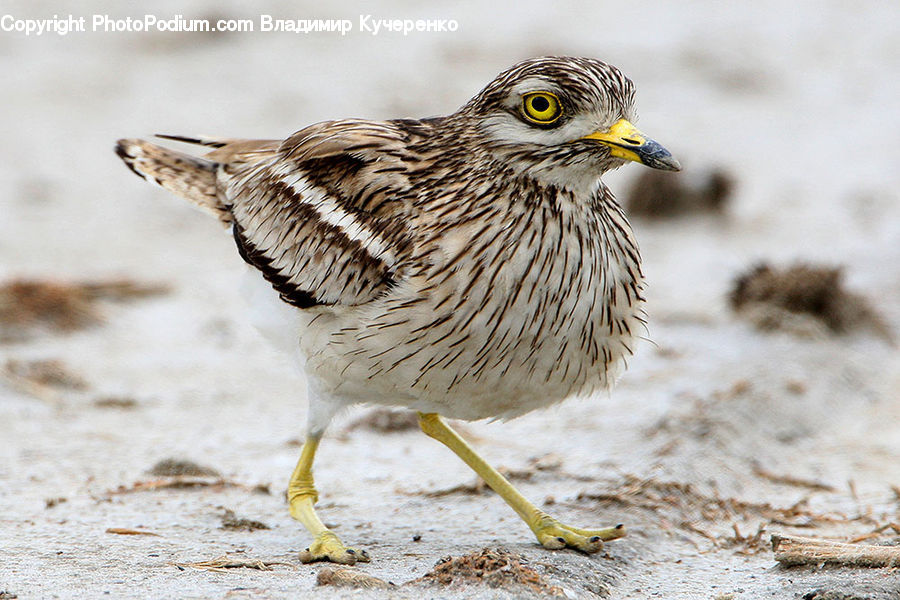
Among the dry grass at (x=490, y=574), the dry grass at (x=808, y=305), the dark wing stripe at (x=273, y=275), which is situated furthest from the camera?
the dry grass at (x=808, y=305)

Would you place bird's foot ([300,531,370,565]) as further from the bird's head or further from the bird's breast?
the bird's head

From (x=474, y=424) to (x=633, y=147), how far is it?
294 centimetres

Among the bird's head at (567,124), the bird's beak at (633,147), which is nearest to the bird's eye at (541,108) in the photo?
the bird's head at (567,124)

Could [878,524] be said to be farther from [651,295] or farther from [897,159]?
[897,159]

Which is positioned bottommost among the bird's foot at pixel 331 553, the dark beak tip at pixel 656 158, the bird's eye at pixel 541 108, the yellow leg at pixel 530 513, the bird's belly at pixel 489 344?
the bird's foot at pixel 331 553

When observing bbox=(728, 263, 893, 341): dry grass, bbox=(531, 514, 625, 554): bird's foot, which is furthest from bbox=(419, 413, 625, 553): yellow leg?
bbox=(728, 263, 893, 341): dry grass

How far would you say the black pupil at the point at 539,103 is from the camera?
471 centimetres

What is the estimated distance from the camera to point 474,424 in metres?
7.17

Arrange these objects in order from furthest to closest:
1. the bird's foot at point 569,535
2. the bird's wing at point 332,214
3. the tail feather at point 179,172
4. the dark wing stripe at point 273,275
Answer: the tail feather at point 179,172, the dark wing stripe at point 273,275, the bird's foot at point 569,535, the bird's wing at point 332,214

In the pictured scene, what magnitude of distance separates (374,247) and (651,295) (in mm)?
4394

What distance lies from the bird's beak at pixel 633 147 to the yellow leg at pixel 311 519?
1.80 m

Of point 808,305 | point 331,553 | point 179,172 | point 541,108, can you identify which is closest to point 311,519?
point 331,553

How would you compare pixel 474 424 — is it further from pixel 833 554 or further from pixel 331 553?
pixel 833 554

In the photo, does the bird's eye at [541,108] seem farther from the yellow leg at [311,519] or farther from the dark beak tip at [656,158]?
the yellow leg at [311,519]
